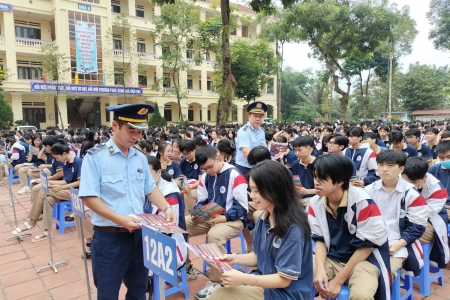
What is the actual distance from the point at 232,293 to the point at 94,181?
1090 mm

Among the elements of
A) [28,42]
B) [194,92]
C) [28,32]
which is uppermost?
[28,32]

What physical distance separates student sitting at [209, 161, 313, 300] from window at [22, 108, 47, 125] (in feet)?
84.7

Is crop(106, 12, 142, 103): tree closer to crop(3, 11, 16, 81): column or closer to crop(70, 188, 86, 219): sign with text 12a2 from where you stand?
crop(3, 11, 16, 81): column

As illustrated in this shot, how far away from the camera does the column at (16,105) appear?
69.0ft

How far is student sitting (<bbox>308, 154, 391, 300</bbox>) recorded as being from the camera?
200cm

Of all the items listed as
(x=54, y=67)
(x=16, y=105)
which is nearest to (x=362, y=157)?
(x=54, y=67)

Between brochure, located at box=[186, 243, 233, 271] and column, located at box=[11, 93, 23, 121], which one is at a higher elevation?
column, located at box=[11, 93, 23, 121]

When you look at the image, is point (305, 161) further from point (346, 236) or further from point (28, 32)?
point (28, 32)

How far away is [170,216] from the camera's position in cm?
219

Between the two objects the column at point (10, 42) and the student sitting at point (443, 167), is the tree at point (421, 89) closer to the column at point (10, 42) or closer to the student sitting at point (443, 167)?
the student sitting at point (443, 167)

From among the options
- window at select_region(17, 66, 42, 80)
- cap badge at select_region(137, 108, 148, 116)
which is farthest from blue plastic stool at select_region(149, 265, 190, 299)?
window at select_region(17, 66, 42, 80)

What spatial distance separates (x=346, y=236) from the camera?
2.18 m

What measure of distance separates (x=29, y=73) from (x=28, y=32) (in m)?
2.90

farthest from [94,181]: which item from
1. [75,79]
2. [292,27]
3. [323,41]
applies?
[75,79]
